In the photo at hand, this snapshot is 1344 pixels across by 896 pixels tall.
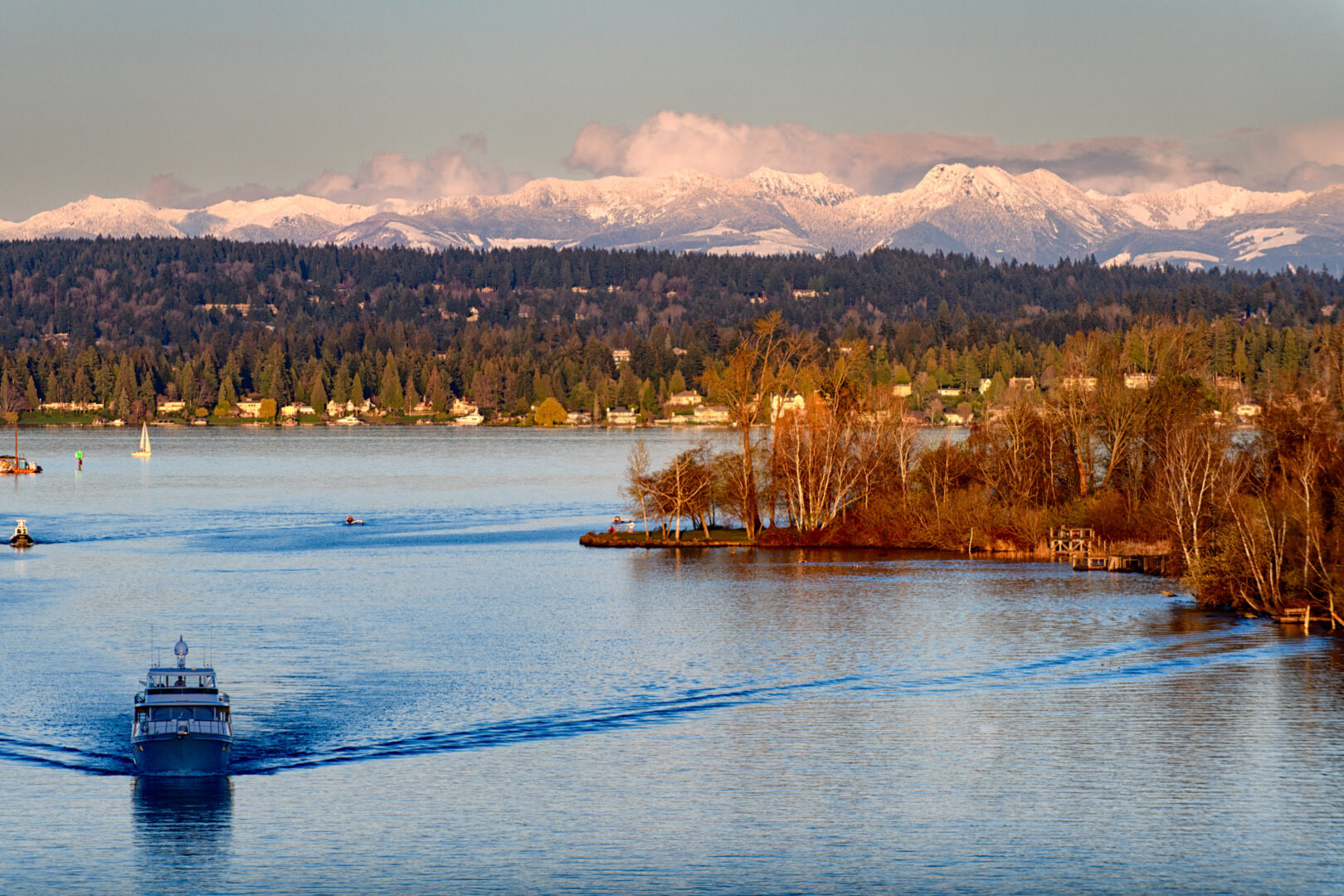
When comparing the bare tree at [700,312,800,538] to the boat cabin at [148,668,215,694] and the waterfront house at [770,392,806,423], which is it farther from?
the boat cabin at [148,668,215,694]

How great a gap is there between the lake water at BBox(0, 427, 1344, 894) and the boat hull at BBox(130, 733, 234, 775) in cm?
59

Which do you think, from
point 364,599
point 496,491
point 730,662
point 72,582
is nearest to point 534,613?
point 364,599

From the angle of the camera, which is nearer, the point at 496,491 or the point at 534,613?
the point at 534,613

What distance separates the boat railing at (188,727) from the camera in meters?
41.1

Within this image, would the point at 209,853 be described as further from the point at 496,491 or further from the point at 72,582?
the point at 496,491

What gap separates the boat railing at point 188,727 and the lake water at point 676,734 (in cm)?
128

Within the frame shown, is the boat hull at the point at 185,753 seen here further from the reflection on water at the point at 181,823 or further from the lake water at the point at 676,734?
the lake water at the point at 676,734

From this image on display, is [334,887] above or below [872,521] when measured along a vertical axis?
below

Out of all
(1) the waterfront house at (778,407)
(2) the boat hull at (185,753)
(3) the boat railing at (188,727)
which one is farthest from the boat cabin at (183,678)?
(1) the waterfront house at (778,407)

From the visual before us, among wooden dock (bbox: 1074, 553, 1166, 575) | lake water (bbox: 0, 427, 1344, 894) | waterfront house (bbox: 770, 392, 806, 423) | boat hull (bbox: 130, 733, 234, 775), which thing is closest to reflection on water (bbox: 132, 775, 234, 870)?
lake water (bbox: 0, 427, 1344, 894)

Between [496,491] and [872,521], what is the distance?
55369 mm

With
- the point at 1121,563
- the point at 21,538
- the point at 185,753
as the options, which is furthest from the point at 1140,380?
the point at 185,753

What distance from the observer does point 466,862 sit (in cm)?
3484

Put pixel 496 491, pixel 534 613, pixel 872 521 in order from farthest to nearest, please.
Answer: pixel 496 491
pixel 872 521
pixel 534 613
